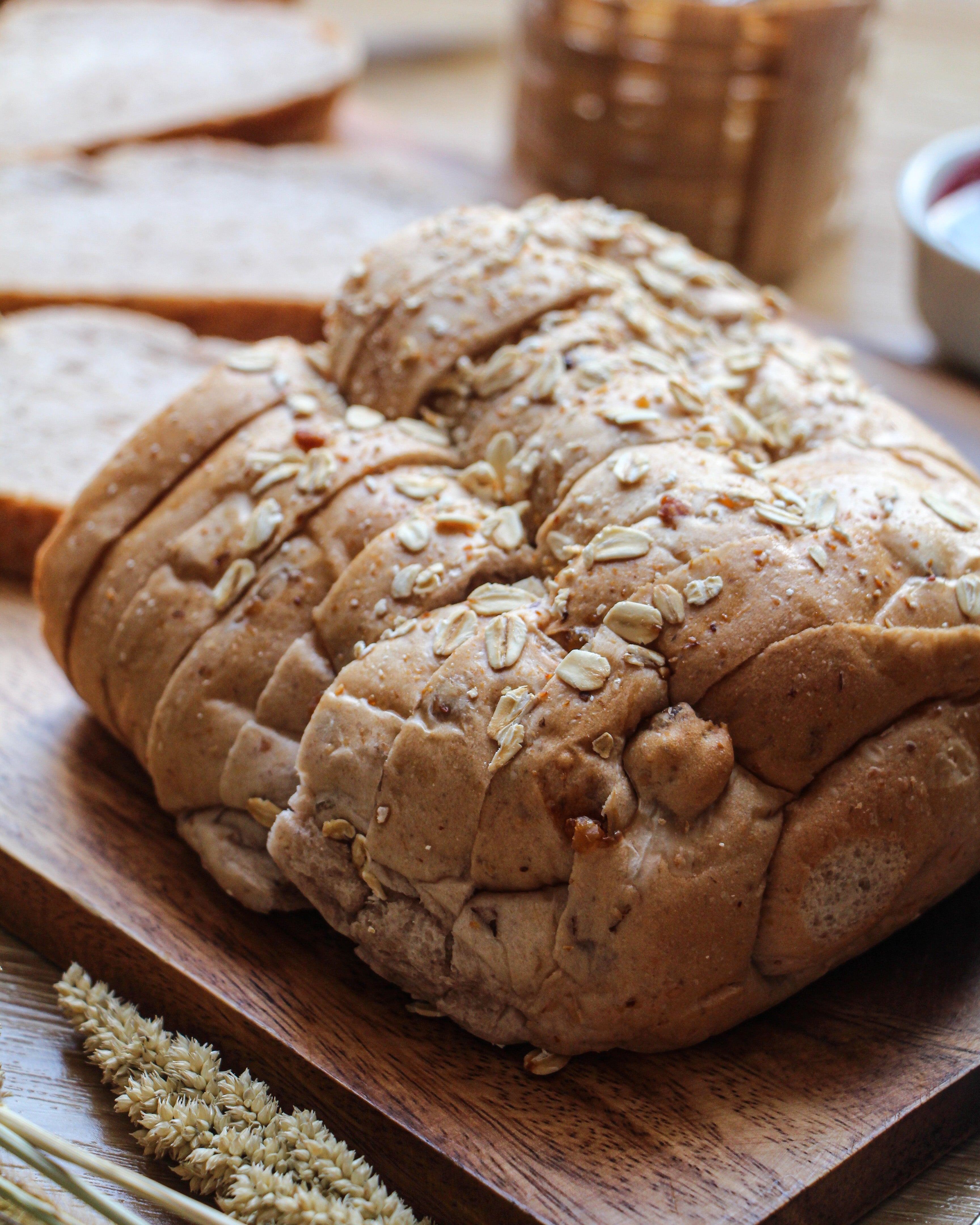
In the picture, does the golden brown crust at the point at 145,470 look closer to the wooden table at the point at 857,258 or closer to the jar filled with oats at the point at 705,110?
the wooden table at the point at 857,258

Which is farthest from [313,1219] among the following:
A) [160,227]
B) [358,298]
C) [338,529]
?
[160,227]

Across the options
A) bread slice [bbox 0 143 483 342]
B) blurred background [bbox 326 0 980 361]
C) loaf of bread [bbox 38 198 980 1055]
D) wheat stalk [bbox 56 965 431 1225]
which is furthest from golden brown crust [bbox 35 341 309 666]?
blurred background [bbox 326 0 980 361]

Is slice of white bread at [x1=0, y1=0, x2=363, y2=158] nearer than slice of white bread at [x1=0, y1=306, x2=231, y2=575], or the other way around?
slice of white bread at [x1=0, y1=306, x2=231, y2=575]

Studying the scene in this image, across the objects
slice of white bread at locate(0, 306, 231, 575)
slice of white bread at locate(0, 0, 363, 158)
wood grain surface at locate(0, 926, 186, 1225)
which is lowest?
wood grain surface at locate(0, 926, 186, 1225)

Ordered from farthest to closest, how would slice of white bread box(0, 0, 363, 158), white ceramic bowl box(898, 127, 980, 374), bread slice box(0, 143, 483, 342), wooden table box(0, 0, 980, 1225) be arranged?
slice of white bread box(0, 0, 363, 158)
bread slice box(0, 143, 483, 342)
white ceramic bowl box(898, 127, 980, 374)
wooden table box(0, 0, 980, 1225)

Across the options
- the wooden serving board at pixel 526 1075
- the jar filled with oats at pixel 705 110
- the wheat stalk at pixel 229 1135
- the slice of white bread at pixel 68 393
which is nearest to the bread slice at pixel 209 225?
the slice of white bread at pixel 68 393

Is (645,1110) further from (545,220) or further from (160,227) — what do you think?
(160,227)

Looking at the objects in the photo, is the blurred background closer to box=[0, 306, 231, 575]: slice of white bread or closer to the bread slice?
the bread slice
